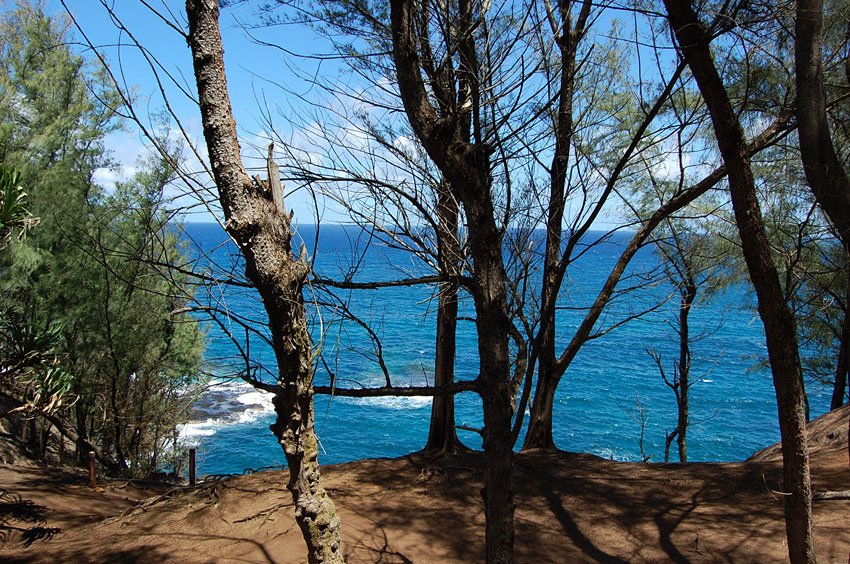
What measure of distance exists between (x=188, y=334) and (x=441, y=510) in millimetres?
9130

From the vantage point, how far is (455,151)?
9.32ft

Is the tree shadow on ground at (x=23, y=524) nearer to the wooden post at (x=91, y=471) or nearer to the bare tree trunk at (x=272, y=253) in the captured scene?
the wooden post at (x=91, y=471)

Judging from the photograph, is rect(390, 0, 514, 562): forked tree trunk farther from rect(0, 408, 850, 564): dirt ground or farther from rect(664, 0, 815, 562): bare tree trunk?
rect(0, 408, 850, 564): dirt ground

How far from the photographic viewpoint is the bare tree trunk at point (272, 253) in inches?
86.7

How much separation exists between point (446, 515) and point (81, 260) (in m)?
7.59

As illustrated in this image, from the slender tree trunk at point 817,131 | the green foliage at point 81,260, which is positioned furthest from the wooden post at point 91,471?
the slender tree trunk at point 817,131

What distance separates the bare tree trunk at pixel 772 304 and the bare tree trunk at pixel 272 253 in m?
2.37

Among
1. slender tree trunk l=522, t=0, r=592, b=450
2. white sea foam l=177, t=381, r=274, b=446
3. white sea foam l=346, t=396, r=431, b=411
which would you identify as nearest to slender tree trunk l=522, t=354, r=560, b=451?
slender tree trunk l=522, t=0, r=592, b=450

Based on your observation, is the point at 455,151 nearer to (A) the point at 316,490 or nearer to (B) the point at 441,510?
(A) the point at 316,490

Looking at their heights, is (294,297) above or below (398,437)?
above

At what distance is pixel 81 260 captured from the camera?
965 cm

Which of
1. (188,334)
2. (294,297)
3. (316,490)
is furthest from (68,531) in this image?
(188,334)

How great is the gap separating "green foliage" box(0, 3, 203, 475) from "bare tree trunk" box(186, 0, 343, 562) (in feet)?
22.4

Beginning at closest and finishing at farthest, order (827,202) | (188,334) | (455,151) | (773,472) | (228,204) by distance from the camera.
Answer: (228,204), (455,151), (827,202), (773,472), (188,334)
